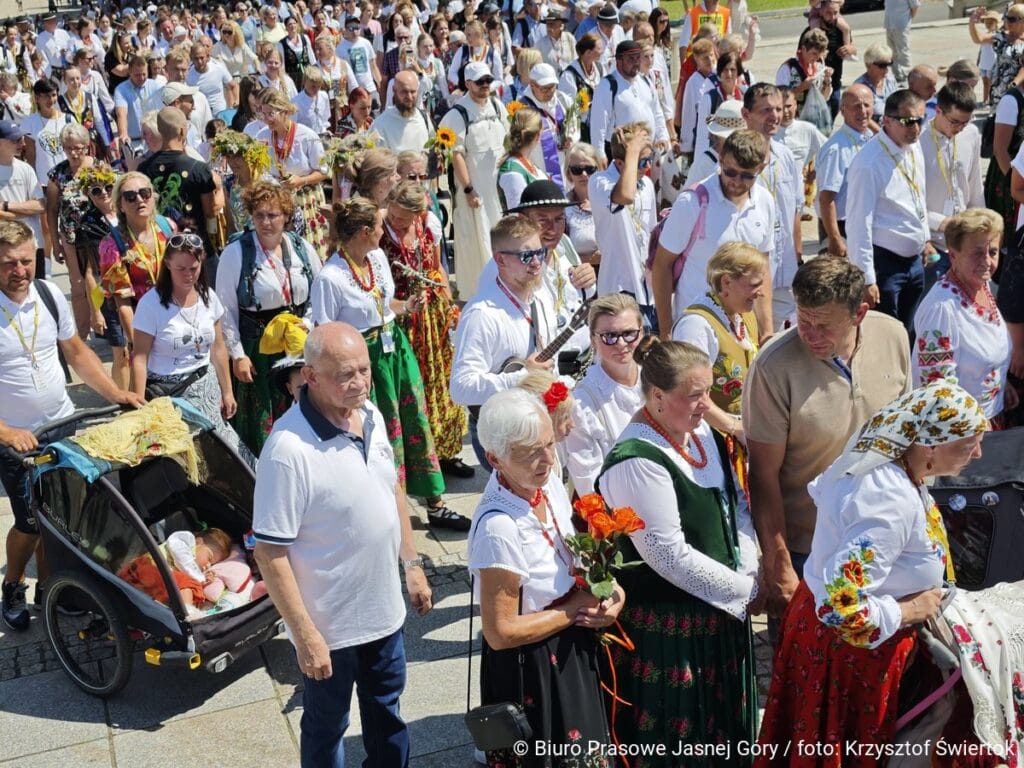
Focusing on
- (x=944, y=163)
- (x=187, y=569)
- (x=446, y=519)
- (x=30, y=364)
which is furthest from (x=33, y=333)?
(x=944, y=163)

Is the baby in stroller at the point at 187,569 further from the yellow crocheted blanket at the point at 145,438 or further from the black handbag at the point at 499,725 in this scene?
the black handbag at the point at 499,725

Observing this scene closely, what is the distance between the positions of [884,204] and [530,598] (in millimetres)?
4411

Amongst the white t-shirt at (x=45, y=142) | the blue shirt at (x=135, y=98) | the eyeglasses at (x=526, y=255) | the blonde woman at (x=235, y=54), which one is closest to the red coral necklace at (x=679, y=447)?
the eyeglasses at (x=526, y=255)

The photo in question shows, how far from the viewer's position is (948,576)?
12.9 ft

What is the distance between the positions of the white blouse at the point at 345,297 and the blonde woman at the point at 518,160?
6.29ft

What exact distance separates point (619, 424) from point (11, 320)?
118 inches

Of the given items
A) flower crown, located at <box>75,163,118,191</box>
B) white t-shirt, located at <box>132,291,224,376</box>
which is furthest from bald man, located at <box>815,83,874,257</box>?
flower crown, located at <box>75,163,118,191</box>

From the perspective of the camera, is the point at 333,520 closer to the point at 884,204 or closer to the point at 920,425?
the point at 920,425

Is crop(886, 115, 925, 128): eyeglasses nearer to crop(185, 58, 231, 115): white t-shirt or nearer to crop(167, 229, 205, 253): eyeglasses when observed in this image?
crop(167, 229, 205, 253): eyeglasses

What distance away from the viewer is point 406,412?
653 cm

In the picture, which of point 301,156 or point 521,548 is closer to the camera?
point 521,548

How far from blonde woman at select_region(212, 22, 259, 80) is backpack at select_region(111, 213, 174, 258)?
10330mm

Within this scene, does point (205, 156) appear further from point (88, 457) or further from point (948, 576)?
point (948, 576)

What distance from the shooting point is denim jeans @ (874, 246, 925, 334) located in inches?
279
